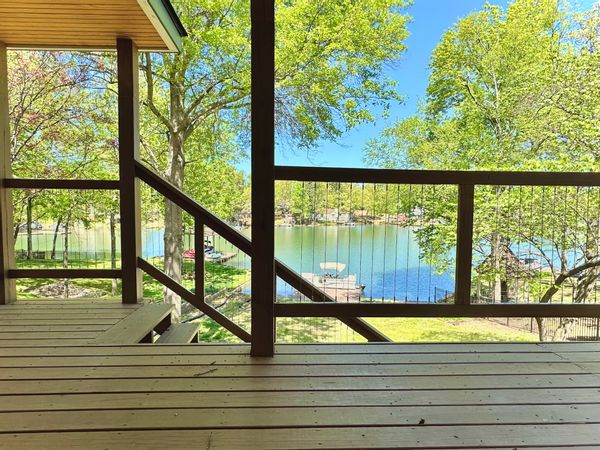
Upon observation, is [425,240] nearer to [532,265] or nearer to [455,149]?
[532,265]

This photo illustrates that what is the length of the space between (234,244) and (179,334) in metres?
0.80

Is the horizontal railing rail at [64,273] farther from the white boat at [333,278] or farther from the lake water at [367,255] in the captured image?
the white boat at [333,278]

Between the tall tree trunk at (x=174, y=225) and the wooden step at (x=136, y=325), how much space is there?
604cm

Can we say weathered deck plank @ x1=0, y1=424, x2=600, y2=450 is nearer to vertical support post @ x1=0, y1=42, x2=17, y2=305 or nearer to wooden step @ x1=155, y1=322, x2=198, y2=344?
wooden step @ x1=155, y1=322, x2=198, y2=344

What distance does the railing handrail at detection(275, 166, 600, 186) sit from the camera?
207 centimetres

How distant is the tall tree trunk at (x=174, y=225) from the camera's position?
8609 mm

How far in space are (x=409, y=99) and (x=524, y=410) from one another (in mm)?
9602

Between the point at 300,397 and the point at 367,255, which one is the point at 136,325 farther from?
the point at 367,255

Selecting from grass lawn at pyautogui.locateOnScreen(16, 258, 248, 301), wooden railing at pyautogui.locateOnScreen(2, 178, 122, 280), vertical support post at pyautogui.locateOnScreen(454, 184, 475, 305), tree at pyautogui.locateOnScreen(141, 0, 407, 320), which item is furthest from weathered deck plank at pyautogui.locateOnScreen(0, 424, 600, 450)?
tree at pyautogui.locateOnScreen(141, 0, 407, 320)

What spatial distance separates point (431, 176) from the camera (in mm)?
2186

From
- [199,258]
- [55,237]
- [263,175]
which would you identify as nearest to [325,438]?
[263,175]

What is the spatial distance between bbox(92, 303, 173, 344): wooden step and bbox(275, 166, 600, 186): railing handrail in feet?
4.48

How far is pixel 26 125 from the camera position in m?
7.49

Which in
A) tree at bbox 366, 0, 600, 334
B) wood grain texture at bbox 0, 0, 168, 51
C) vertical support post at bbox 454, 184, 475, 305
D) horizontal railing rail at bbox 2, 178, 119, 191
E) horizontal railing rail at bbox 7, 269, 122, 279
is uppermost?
tree at bbox 366, 0, 600, 334
